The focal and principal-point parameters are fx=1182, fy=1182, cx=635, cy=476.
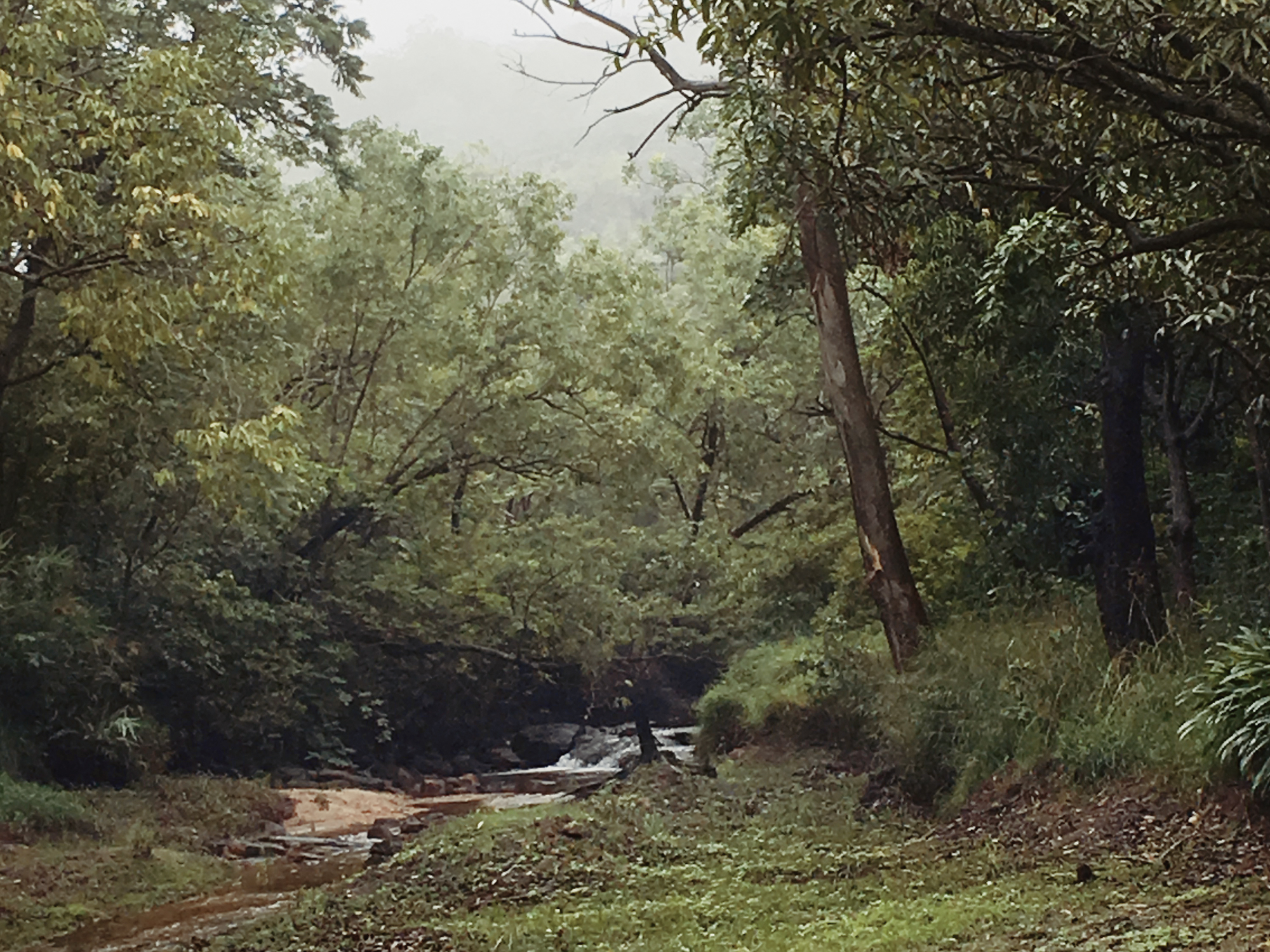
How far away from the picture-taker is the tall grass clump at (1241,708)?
19.4ft

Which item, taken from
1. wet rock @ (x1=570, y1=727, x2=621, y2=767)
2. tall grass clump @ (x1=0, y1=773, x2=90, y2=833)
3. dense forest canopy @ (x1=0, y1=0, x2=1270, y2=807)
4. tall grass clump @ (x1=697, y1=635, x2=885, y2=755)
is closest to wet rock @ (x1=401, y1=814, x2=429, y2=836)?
tall grass clump @ (x1=0, y1=773, x2=90, y2=833)

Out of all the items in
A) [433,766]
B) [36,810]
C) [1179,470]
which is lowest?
[433,766]

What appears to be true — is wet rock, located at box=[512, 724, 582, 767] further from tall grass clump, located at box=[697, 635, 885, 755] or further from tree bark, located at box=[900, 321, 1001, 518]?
tree bark, located at box=[900, 321, 1001, 518]

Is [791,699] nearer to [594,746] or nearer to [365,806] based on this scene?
[365,806]

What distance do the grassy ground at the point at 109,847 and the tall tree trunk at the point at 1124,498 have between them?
26.4 ft

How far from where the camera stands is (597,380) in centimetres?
2317

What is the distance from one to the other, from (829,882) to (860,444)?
5647mm

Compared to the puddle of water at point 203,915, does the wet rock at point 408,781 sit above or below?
above

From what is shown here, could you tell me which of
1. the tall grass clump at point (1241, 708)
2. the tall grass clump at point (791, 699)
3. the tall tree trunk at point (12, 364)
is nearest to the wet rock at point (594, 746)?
the tall grass clump at point (791, 699)

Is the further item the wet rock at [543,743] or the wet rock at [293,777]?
the wet rock at [543,743]

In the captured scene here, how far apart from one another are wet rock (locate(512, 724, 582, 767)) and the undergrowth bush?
1157 centimetres

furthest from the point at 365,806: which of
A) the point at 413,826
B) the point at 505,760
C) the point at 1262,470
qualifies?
the point at 1262,470

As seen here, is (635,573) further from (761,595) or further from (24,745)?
(24,745)

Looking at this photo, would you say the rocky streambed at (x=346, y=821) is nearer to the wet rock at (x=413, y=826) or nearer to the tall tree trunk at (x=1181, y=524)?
the wet rock at (x=413, y=826)
